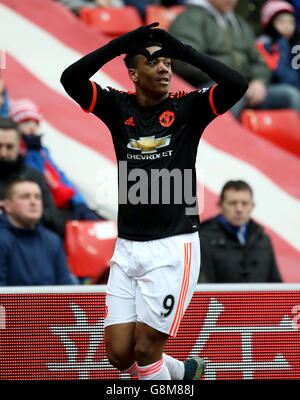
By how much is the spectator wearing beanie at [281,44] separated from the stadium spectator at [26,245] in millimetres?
4159

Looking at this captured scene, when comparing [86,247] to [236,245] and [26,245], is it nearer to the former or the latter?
[26,245]

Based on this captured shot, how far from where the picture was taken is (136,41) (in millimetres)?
3332

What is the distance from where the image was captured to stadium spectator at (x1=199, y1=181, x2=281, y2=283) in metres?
5.46

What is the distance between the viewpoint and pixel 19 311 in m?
4.29

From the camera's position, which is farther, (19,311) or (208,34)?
(208,34)

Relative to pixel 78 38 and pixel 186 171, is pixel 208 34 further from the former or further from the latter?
pixel 186 171

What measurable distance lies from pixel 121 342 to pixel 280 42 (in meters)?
6.03

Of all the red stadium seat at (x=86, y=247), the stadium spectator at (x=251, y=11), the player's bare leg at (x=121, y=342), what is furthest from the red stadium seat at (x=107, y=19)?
the player's bare leg at (x=121, y=342)

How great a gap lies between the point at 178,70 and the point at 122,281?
15.7 ft

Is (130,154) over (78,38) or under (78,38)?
under

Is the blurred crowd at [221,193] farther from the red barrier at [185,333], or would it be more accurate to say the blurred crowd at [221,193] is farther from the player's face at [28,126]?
the red barrier at [185,333]

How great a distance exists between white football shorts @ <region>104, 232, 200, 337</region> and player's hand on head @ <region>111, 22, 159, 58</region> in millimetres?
805

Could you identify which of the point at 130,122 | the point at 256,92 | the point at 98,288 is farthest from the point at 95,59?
→ the point at 256,92
